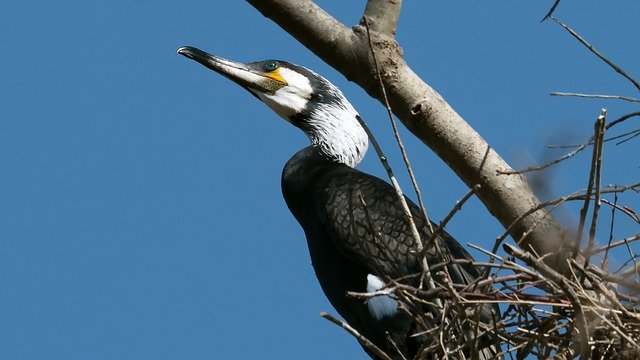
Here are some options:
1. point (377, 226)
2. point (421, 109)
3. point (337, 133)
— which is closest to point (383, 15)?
point (421, 109)

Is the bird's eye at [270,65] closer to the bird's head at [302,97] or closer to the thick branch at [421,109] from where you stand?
the bird's head at [302,97]

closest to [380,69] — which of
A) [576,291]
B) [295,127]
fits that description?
[576,291]

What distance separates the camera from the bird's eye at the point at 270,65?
7.28m

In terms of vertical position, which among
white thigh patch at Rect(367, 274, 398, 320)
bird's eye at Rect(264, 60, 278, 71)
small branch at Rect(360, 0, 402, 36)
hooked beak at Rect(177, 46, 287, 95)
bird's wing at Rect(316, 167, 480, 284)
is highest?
small branch at Rect(360, 0, 402, 36)

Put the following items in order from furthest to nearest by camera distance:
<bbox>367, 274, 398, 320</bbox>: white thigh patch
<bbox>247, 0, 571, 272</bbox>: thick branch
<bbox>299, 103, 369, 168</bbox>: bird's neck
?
<bbox>299, 103, 369, 168</bbox>: bird's neck
<bbox>367, 274, 398, 320</bbox>: white thigh patch
<bbox>247, 0, 571, 272</bbox>: thick branch

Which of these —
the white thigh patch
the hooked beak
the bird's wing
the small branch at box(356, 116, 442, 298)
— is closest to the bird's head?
the hooked beak

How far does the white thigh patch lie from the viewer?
6105 millimetres

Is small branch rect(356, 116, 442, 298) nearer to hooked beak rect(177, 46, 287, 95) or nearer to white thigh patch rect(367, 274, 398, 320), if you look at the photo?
white thigh patch rect(367, 274, 398, 320)

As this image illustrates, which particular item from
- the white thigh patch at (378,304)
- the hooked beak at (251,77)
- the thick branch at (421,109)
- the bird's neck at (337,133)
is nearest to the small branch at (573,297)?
the thick branch at (421,109)

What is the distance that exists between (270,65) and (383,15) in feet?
6.90

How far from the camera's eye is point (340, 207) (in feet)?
20.5

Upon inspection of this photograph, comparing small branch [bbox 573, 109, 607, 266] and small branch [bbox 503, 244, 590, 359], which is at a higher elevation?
small branch [bbox 573, 109, 607, 266]

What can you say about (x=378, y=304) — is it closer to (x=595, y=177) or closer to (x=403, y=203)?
(x=403, y=203)

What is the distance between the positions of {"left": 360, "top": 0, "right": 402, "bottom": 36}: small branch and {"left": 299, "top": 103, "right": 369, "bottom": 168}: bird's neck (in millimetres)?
1766
